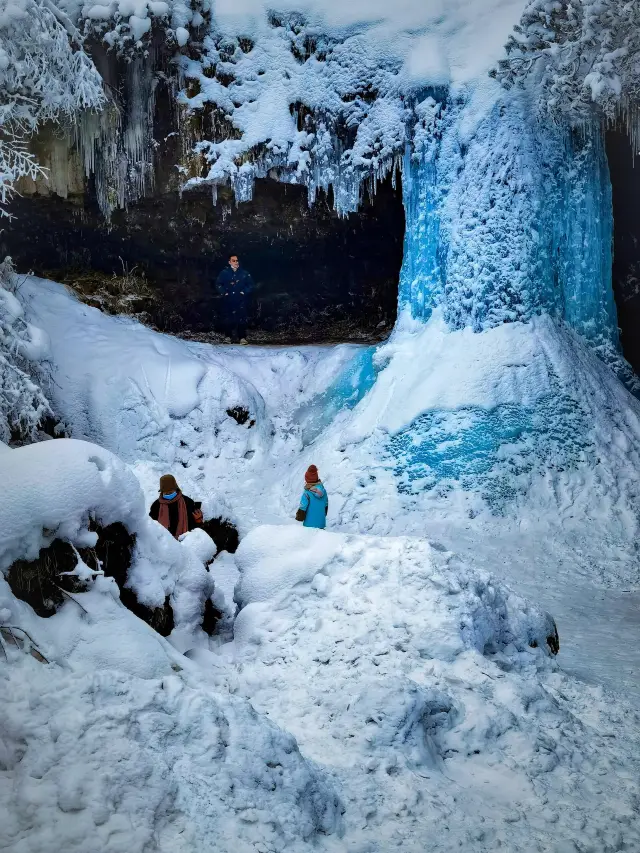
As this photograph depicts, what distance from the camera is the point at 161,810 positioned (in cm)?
262

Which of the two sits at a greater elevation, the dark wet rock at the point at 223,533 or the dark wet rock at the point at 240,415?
the dark wet rock at the point at 240,415

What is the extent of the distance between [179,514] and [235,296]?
28.8 ft

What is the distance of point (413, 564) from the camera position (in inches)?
194

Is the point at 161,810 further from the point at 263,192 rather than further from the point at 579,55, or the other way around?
the point at 263,192

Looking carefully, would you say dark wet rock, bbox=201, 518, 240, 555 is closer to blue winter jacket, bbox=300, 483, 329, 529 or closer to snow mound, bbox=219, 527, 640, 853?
blue winter jacket, bbox=300, 483, 329, 529

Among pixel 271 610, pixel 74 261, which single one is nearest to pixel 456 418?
pixel 271 610

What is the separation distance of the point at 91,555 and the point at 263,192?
10733 mm

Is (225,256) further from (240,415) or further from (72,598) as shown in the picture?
(72,598)

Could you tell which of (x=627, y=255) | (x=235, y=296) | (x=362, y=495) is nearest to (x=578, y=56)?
(x=627, y=255)

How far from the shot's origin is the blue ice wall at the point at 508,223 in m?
9.84

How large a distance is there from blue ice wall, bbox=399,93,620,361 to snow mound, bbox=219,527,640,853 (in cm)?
595

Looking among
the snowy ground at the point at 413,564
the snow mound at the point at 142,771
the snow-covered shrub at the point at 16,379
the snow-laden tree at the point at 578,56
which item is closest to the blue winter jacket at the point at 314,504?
the snowy ground at the point at 413,564

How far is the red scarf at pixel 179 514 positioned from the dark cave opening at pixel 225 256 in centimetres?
765

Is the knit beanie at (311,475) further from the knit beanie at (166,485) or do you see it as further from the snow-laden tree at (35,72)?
the snow-laden tree at (35,72)
